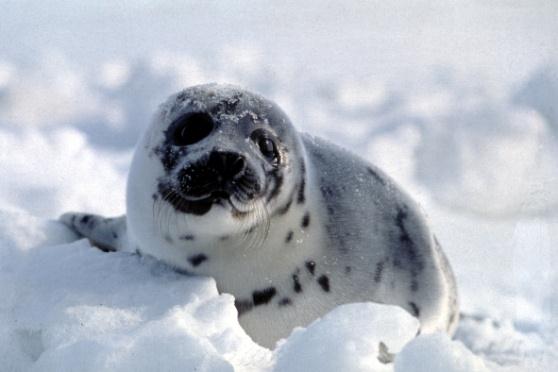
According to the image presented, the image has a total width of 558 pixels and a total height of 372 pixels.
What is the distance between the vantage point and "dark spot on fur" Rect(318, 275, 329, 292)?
10.3ft

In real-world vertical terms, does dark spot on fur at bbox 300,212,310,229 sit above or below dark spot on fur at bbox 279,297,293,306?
above

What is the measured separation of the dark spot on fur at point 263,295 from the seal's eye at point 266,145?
49 centimetres

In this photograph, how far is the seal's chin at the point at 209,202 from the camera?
107 inches

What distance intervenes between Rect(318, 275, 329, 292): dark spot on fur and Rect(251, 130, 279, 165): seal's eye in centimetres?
51

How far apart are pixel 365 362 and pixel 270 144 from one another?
133 centimetres

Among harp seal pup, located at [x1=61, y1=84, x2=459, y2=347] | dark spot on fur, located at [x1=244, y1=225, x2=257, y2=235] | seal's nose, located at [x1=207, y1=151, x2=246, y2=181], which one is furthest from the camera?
dark spot on fur, located at [x1=244, y1=225, x2=257, y2=235]

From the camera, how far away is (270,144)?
302 cm

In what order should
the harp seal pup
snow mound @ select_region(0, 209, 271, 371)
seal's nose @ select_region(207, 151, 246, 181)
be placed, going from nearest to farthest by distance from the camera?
snow mound @ select_region(0, 209, 271, 371), seal's nose @ select_region(207, 151, 246, 181), the harp seal pup

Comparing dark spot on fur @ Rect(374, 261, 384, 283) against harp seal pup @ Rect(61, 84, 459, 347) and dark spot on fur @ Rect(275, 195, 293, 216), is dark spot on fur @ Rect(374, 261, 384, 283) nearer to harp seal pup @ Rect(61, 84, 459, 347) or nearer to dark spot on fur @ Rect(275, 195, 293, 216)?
harp seal pup @ Rect(61, 84, 459, 347)

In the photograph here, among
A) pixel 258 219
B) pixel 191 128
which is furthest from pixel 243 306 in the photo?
pixel 191 128

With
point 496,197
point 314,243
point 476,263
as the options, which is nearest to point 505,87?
point 496,197

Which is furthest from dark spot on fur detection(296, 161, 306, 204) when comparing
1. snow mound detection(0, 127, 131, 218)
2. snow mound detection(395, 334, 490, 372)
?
snow mound detection(0, 127, 131, 218)

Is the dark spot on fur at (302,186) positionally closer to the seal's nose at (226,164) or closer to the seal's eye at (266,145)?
the seal's eye at (266,145)

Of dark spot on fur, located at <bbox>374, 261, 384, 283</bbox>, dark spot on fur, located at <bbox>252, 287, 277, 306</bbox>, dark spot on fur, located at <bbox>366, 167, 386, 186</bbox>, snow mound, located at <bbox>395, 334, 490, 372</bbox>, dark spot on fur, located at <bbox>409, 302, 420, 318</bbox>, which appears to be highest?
dark spot on fur, located at <bbox>366, 167, 386, 186</bbox>
